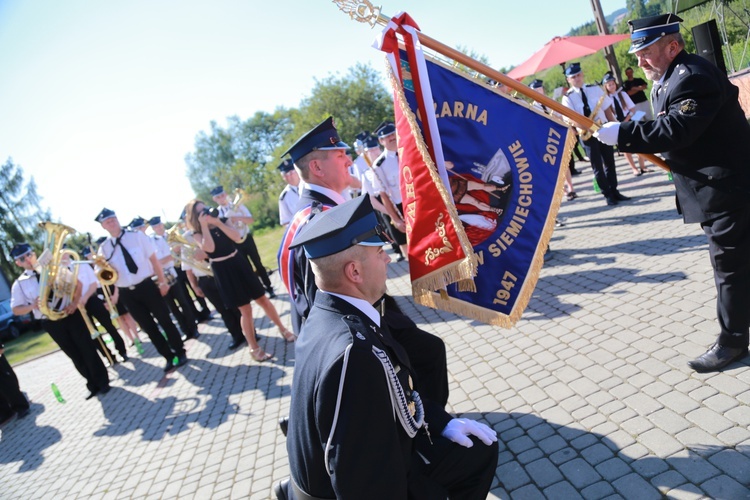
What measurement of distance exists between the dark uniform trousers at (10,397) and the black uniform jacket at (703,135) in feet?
32.6

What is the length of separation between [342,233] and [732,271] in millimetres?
2797

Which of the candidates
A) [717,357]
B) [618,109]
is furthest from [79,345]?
[618,109]

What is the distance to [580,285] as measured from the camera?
585 centimetres

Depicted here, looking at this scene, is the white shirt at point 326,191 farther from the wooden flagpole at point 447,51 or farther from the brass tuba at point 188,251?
the brass tuba at point 188,251

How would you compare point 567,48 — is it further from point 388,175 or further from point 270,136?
point 270,136

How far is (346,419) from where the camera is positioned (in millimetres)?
1719

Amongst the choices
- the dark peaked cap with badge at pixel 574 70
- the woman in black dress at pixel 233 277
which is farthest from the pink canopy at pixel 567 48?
the woman in black dress at pixel 233 277

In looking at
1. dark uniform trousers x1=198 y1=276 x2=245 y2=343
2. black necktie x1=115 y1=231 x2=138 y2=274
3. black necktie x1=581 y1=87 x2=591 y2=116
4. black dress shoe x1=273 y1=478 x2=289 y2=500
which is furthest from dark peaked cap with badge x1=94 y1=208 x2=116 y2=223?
black necktie x1=581 y1=87 x2=591 y2=116

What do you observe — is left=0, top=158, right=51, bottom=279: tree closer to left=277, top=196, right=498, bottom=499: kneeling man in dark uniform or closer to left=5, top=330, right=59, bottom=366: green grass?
left=5, top=330, right=59, bottom=366: green grass

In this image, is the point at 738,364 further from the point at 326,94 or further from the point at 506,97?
the point at 326,94

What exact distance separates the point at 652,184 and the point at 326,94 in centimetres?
2673

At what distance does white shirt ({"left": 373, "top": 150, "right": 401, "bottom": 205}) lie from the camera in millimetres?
8047

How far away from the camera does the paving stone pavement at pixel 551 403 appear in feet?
9.57

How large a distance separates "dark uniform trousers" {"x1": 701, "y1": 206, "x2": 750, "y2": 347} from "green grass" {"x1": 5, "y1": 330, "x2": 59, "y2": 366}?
659 inches
